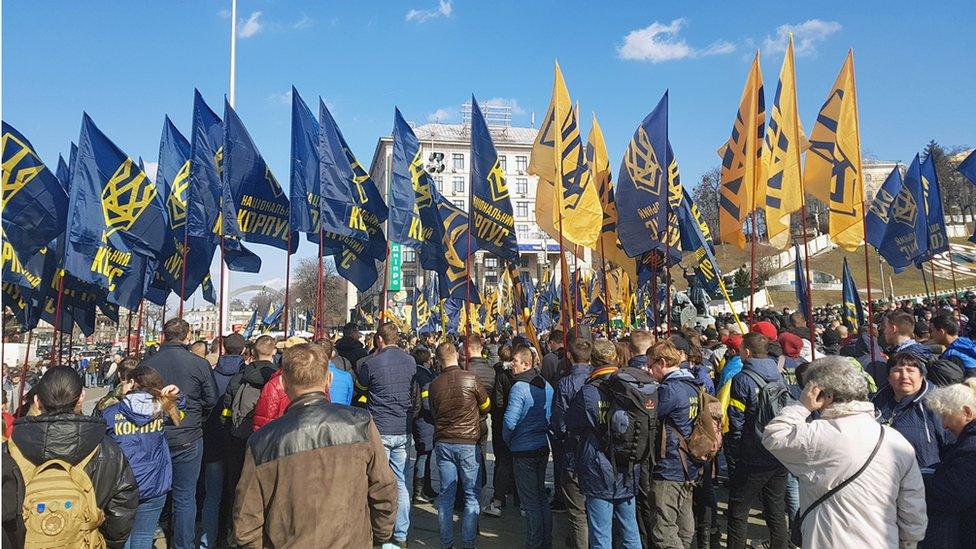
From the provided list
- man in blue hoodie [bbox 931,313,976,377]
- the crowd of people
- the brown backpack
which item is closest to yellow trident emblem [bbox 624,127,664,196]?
the crowd of people

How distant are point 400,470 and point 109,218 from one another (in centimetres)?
532

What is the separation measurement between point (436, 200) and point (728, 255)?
8977 cm

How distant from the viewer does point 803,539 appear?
352 cm

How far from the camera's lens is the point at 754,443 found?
562 cm

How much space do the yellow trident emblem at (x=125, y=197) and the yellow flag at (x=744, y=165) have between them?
8.32 m

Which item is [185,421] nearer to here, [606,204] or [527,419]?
[527,419]

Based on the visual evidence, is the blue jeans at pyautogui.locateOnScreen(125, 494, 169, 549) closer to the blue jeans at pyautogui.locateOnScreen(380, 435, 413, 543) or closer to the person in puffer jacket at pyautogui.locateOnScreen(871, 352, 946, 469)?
the blue jeans at pyautogui.locateOnScreen(380, 435, 413, 543)

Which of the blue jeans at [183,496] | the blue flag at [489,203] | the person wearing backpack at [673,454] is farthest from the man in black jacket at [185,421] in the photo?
the blue flag at [489,203]

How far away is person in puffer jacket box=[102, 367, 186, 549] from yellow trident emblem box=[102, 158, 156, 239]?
4.51 m

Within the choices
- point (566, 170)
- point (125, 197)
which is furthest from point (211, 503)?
point (566, 170)

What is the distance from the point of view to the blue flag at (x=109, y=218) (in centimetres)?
817

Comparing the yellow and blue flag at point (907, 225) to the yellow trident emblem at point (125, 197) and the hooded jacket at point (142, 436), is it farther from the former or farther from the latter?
the yellow trident emblem at point (125, 197)

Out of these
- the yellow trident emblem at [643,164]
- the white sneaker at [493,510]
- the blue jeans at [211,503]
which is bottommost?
the white sneaker at [493,510]

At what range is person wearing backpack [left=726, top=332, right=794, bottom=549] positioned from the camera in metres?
5.64
